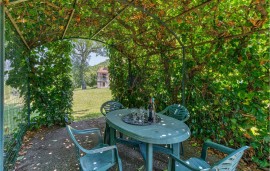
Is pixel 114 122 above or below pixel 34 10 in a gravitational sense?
below

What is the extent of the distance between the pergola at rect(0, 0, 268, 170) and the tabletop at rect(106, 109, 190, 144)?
1.27m

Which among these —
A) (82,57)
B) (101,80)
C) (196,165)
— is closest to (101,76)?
(101,80)

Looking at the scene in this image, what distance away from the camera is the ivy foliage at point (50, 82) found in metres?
4.32

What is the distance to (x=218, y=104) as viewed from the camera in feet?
9.70

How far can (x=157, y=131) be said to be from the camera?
1.99 meters

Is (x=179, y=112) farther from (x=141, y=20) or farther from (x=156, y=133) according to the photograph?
(x=141, y=20)

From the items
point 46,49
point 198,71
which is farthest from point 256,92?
point 46,49

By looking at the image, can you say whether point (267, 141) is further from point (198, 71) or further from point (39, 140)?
point (39, 140)

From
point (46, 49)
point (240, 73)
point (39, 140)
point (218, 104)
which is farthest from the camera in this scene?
point (46, 49)

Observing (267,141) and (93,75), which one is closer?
(267,141)

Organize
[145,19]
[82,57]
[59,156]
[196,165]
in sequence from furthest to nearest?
[82,57] → [145,19] → [59,156] → [196,165]

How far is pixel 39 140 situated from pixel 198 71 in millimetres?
3603

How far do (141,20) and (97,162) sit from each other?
2823 millimetres

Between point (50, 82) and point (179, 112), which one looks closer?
point (179, 112)
